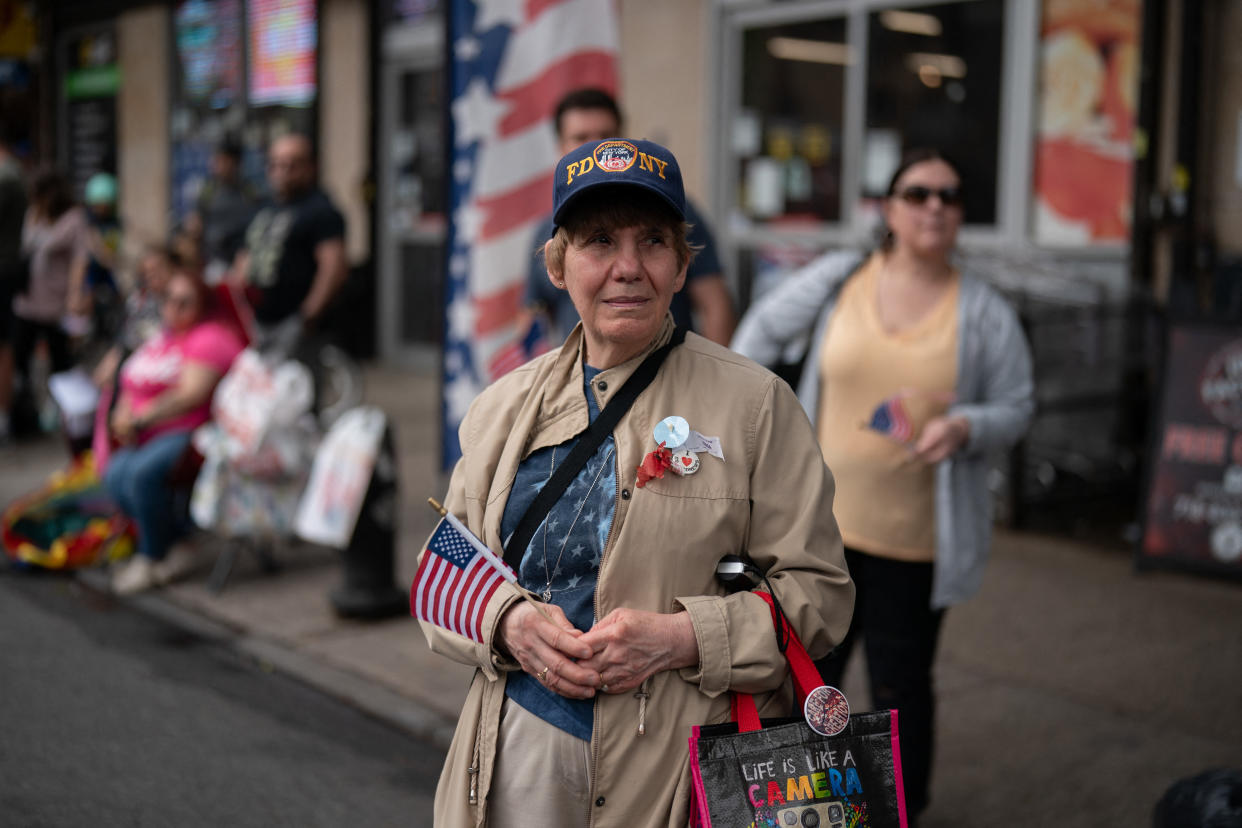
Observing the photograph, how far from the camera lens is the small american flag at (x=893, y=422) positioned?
379cm

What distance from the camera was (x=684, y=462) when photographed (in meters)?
2.36

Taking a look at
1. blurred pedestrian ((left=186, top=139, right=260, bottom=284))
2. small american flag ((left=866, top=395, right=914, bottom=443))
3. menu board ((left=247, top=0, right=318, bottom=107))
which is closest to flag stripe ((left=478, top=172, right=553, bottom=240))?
small american flag ((left=866, top=395, right=914, bottom=443))

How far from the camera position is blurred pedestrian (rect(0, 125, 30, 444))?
10.8 meters

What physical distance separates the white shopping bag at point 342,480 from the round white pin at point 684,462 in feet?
13.9

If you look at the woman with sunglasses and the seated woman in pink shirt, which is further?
the seated woman in pink shirt

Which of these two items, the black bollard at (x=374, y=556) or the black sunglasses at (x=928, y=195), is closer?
the black sunglasses at (x=928, y=195)

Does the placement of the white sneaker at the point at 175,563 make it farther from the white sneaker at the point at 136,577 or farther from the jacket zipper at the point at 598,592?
the jacket zipper at the point at 598,592

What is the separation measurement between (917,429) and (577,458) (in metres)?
1.68

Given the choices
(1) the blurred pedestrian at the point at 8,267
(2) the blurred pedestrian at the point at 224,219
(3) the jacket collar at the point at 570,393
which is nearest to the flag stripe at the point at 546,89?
(2) the blurred pedestrian at the point at 224,219

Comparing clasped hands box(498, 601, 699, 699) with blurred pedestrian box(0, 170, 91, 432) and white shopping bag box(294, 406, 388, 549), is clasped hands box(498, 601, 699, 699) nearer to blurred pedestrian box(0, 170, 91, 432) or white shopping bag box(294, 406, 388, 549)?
white shopping bag box(294, 406, 388, 549)

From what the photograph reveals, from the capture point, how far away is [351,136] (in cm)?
1497

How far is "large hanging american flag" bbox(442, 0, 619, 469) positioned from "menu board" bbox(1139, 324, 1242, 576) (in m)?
3.12

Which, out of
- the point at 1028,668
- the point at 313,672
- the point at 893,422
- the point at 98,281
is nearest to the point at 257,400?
the point at 313,672

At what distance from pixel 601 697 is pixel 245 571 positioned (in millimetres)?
5560
